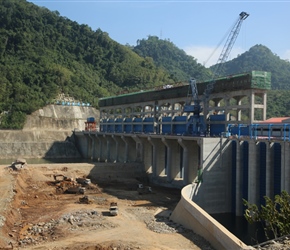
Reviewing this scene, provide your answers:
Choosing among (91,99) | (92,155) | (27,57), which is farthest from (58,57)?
(92,155)

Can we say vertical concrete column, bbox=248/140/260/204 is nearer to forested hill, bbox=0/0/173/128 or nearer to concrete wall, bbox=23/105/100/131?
concrete wall, bbox=23/105/100/131

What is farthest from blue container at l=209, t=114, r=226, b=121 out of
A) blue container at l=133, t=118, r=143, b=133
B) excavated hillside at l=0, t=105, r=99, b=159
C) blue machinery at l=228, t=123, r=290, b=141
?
excavated hillside at l=0, t=105, r=99, b=159

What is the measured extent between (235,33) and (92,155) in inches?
1411

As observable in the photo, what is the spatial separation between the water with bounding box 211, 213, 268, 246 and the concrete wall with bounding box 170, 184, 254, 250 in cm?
373

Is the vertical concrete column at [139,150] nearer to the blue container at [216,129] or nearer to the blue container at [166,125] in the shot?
the blue container at [166,125]

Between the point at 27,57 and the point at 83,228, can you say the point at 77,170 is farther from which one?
the point at 27,57

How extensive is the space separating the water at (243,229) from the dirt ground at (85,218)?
4.21 meters

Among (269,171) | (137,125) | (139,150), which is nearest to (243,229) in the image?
(269,171)

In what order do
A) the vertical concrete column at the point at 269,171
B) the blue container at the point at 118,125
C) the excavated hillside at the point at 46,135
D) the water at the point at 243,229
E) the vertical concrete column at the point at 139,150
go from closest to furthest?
the water at the point at 243,229 → the vertical concrete column at the point at 269,171 → the vertical concrete column at the point at 139,150 → the blue container at the point at 118,125 → the excavated hillside at the point at 46,135

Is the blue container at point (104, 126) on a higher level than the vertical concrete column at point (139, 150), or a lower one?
higher

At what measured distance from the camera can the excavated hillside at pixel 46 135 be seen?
70.7m

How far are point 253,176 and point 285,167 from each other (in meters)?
3.13

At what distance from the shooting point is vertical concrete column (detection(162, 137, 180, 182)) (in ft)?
130

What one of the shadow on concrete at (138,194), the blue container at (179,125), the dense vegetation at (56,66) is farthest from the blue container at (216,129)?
the dense vegetation at (56,66)
